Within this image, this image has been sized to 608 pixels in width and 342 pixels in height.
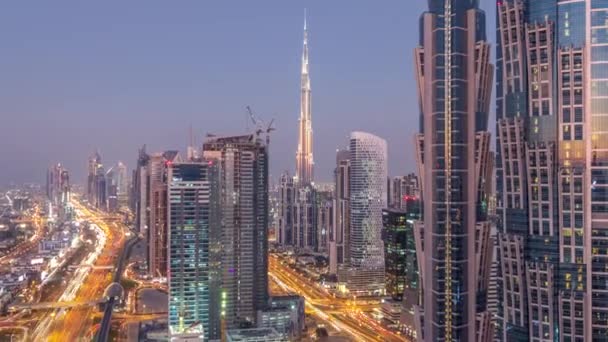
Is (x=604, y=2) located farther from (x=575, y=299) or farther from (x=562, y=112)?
(x=575, y=299)

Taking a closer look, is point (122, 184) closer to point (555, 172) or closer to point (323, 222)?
point (323, 222)

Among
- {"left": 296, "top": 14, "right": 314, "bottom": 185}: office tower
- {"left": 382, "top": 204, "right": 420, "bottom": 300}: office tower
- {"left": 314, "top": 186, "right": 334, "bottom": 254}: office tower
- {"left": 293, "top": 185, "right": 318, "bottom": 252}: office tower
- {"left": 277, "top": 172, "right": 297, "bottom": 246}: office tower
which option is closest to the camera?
{"left": 382, "top": 204, "right": 420, "bottom": 300}: office tower

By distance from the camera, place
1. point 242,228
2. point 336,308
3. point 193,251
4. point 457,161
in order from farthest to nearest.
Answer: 1. point 336,308
2. point 242,228
3. point 193,251
4. point 457,161

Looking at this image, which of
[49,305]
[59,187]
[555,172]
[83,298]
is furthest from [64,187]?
[555,172]

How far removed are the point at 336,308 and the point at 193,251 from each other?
1444cm

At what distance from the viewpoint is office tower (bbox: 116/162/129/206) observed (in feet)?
355

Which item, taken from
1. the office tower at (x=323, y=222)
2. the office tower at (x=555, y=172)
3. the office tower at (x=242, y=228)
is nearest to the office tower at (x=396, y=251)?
the office tower at (x=242, y=228)

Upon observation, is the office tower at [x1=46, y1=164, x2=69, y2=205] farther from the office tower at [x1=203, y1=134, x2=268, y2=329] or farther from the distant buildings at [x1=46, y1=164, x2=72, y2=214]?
the office tower at [x1=203, y1=134, x2=268, y2=329]

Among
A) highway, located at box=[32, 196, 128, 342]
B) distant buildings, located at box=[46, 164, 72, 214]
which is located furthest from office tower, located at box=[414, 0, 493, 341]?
distant buildings, located at box=[46, 164, 72, 214]

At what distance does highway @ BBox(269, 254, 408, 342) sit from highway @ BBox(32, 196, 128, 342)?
13680 millimetres

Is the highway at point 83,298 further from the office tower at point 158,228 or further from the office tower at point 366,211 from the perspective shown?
the office tower at point 366,211

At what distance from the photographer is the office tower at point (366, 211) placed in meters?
45.8

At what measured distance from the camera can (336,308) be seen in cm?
4003

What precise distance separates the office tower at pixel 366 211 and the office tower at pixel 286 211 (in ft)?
48.1
